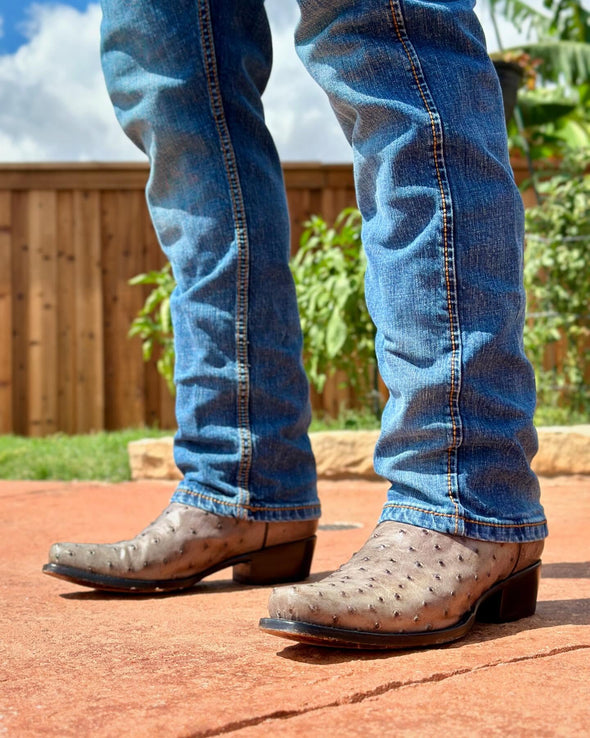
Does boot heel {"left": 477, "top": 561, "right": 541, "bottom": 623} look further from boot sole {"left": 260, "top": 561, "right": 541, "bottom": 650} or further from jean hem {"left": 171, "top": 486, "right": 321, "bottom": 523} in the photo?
jean hem {"left": 171, "top": 486, "right": 321, "bottom": 523}

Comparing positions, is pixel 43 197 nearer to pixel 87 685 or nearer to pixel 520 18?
pixel 87 685

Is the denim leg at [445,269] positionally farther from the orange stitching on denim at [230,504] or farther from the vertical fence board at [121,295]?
the vertical fence board at [121,295]

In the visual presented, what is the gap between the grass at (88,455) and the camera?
328 cm

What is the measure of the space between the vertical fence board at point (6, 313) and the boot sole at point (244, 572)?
4.35 metres

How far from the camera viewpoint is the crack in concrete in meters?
0.62

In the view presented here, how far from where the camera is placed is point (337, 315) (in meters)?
3.64

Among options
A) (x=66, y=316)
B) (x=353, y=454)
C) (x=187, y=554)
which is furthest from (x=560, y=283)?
(x=66, y=316)

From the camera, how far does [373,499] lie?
8.91 feet

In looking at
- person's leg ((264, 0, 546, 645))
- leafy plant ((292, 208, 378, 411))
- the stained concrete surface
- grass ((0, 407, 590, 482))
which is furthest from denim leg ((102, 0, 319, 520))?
leafy plant ((292, 208, 378, 411))

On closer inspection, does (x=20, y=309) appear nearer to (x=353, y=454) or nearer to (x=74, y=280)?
(x=74, y=280)

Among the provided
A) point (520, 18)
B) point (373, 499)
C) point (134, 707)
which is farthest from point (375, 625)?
point (520, 18)

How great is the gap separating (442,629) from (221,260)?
0.62 meters

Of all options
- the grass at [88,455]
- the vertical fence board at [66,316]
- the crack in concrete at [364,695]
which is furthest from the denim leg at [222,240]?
the vertical fence board at [66,316]

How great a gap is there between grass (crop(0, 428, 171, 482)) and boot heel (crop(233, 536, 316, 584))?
2066mm
